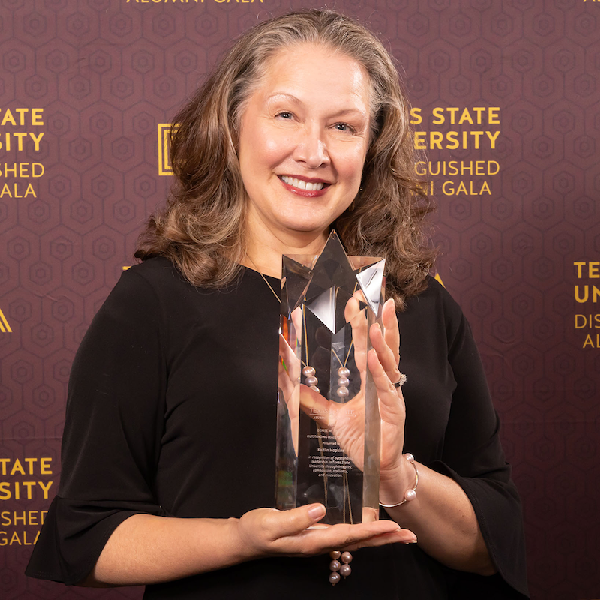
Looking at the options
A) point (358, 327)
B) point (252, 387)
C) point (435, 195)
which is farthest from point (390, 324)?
point (435, 195)

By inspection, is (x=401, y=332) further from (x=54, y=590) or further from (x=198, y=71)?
(x=54, y=590)

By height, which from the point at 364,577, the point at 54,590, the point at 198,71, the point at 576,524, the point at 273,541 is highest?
the point at 198,71

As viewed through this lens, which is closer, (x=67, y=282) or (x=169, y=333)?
(x=169, y=333)

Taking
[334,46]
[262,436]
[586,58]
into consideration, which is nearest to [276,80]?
[334,46]

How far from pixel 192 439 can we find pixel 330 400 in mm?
234

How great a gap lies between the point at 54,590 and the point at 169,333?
1269mm

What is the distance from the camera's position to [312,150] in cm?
95

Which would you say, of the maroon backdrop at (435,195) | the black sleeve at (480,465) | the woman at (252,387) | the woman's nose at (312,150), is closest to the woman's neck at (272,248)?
the woman at (252,387)

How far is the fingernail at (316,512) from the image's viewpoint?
70cm

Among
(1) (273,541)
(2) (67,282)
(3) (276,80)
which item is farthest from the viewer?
(2) (67,282)

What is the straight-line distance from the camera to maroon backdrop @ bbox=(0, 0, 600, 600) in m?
1.86

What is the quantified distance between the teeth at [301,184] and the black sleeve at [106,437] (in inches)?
10.0

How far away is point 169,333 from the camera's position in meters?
0.94

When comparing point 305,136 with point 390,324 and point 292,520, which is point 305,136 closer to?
point 390,324
